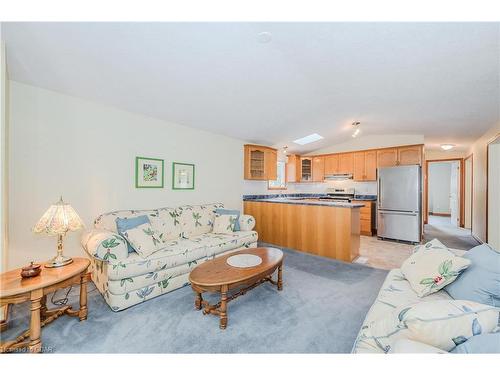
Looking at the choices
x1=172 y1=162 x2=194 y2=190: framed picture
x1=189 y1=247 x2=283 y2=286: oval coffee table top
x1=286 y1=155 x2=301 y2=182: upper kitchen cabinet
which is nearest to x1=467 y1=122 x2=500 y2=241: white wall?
x1=286 y1=155 x2=301 y2=182: upper kitchen cabinet

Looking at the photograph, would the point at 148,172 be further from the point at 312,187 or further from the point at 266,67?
the point at 312,187

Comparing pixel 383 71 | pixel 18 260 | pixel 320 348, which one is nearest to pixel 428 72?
pixel 383 71

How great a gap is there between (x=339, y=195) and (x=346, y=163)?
0.91 metres

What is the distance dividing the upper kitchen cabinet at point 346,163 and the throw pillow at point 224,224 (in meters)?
3.73

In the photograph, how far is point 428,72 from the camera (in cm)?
228

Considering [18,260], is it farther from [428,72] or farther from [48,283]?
[428,72]

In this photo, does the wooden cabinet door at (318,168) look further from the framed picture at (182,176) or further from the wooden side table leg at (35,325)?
the wooden side table leg at (35,325)

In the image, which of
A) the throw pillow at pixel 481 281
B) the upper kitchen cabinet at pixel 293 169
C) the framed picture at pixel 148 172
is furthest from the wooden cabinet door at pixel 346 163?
the framed picture at pixel 148 172

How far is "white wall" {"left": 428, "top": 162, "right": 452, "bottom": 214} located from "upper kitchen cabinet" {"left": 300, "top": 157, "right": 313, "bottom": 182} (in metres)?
6.09

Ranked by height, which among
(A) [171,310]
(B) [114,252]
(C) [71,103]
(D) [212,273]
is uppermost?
(C) [71,103]

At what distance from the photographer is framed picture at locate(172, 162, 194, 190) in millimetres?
3537

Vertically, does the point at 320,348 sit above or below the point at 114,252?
below
